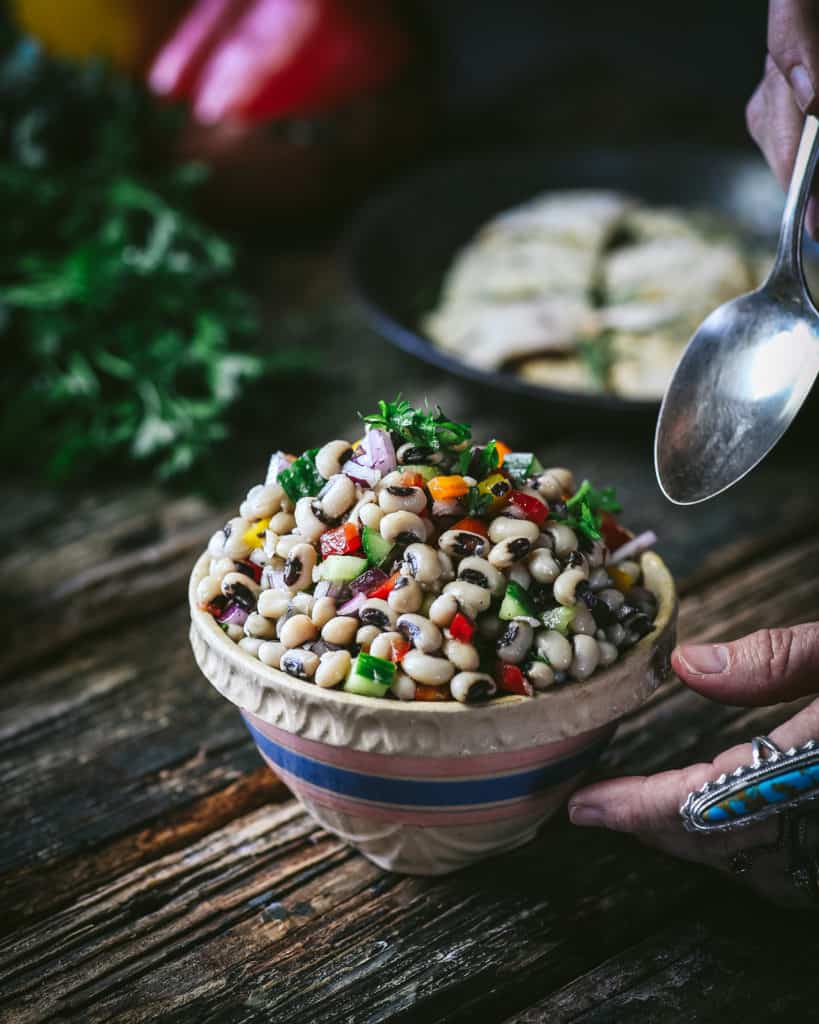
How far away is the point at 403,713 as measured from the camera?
2.55 feet

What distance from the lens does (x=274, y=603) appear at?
0.86m

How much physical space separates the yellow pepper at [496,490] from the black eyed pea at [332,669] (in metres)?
0.18

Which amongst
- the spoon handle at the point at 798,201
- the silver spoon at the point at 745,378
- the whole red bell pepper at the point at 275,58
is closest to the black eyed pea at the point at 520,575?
the silver spoon at the point at 745,378

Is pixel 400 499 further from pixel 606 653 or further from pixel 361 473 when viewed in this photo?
pixel 606 653

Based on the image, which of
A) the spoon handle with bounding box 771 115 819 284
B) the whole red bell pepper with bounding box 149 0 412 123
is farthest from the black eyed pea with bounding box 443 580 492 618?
the whole red bell pepper with bounding box 149 0 412 123

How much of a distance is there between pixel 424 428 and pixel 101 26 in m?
2.00

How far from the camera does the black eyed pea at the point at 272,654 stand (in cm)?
83

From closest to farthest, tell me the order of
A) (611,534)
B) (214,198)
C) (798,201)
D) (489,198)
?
(611,534) < (798,201) < (489,198) < (214,198)

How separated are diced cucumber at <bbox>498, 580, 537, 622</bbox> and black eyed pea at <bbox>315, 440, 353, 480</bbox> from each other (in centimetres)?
19

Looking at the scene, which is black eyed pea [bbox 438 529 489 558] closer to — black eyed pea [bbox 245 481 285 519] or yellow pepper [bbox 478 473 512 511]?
yellow pepper [bbox 478 473 512 511]

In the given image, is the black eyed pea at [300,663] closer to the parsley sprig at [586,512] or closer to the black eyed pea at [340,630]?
the black eyed pea at [340,630]

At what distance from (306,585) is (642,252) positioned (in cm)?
142

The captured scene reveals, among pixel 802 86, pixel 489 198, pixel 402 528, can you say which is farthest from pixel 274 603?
pixel 489 198

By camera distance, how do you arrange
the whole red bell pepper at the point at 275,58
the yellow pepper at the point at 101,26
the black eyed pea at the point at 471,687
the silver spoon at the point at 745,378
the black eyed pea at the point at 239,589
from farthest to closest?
the yellow pepper at the point at 101,26
the whole red bell pepper at the point at 275,58
the silver spoon at the point at 745,378
the black eyed pea at the point at 239,589
the black eyed pea at the point at 471,687
